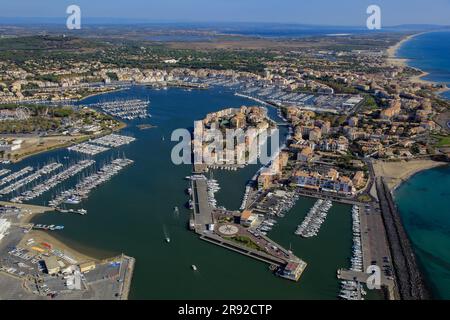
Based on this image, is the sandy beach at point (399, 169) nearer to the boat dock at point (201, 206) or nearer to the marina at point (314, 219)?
the marina at point (314, 219)

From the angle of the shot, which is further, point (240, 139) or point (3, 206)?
point (240, 139)

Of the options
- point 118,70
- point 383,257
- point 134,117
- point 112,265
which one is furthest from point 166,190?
point 118,70

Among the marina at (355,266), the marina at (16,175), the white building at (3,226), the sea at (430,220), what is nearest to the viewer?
the marina at (355,266)

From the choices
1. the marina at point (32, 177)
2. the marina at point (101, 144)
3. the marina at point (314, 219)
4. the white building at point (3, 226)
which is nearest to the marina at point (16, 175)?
the marina at point (32, 177)

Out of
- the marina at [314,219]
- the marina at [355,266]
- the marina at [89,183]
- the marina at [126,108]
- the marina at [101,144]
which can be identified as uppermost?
the marina at [126,108]

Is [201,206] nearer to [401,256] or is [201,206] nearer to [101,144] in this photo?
[401,256]

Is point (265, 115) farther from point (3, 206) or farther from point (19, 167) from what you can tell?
point (3, 206)

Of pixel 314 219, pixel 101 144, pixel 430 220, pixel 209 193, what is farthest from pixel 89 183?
pixel 430 220

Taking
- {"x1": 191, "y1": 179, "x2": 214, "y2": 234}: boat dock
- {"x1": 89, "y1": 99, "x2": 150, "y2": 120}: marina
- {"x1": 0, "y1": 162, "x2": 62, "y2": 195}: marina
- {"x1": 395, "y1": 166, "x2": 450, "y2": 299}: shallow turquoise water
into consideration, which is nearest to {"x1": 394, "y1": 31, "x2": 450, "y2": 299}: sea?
{"x1": 395, "y1": 166, "x2": 450, "y2": 299}: shallow turquoise water
